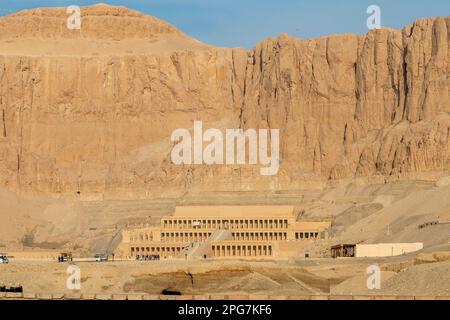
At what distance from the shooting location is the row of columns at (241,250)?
176 meters

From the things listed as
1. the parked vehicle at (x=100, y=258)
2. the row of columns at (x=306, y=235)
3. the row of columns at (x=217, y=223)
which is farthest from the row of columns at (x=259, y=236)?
the parked vehicle at (x=100, y=258)

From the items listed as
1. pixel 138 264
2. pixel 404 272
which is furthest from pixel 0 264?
pixel 404 272

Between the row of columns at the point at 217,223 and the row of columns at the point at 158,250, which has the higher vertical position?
the row of columns at the point at 217,223

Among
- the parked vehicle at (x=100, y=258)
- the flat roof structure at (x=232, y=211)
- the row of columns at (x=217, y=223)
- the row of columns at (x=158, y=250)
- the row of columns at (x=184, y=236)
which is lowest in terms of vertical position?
the row of columns at (x=158, y=250)

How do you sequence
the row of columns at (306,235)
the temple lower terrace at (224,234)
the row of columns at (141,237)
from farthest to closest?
the row of columns at (141,237) → the row of columns at (306,235) → the temple lower terrace at (224,234)

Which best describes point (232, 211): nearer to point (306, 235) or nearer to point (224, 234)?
point (224, 234)

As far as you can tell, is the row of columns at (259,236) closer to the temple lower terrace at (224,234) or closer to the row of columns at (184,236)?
the temple lower terrace at (224,234)

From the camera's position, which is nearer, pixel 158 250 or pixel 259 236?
pixel 158 250

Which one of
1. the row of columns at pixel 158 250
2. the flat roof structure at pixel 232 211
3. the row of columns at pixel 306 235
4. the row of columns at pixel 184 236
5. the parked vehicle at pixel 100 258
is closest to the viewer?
the parked vehicle at pixel 100 258

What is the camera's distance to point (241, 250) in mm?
178125

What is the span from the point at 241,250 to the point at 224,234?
7.33 m

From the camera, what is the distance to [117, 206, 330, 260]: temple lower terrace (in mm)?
176000

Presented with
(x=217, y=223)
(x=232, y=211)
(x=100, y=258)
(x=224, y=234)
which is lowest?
(x=100, y=258)

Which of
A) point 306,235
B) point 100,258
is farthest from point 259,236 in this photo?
point 100,258
